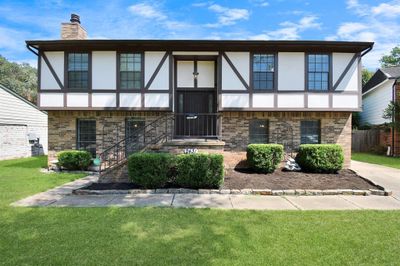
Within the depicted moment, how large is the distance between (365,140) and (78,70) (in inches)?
859

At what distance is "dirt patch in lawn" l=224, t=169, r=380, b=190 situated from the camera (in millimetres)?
8637

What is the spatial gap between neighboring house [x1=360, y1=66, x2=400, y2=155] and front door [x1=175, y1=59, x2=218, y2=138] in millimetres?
15734

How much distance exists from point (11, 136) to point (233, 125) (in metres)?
15.3

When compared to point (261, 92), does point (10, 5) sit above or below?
above

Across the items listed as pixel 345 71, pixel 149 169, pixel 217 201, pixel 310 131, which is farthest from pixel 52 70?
pixel 345 71

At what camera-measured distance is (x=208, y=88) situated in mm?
12312

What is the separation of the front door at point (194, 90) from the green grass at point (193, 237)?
6.52 m

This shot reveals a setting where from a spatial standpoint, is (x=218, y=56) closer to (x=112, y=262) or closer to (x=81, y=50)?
(x=81, y=50)

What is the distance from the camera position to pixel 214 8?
1320 centimetres

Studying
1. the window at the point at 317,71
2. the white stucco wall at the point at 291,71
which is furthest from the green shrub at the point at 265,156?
the window at the point at 317,71

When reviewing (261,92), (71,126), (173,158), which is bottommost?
(173,158)

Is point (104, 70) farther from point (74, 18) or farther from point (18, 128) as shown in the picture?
point (18, 128)

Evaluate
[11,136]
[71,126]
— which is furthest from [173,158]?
[11,136]

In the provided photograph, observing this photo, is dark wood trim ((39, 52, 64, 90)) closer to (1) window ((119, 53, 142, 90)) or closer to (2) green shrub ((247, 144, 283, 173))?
(1) window ((119, 53, 142, 90))
